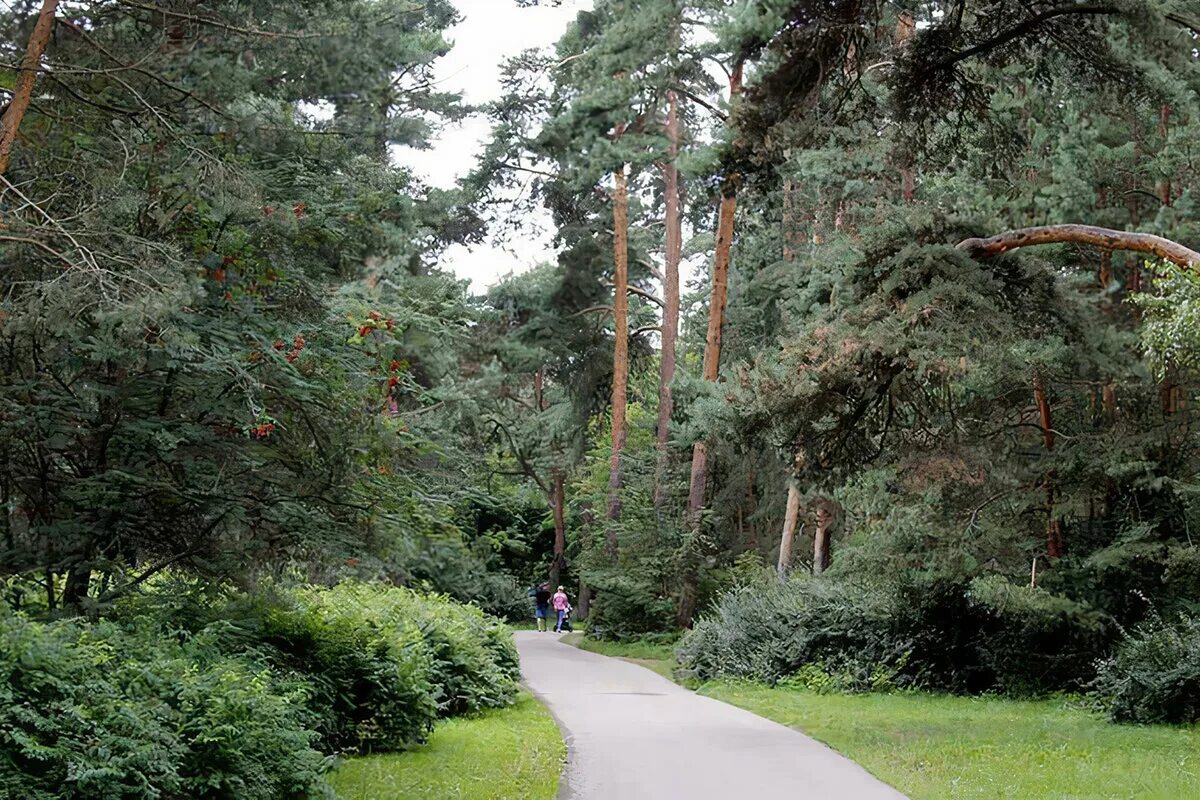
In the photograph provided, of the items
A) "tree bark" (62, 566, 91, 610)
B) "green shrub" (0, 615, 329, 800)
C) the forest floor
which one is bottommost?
the forest floor

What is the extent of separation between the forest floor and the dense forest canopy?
75.5 inches

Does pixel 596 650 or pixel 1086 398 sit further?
pixel 596 650

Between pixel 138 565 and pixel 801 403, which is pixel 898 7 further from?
pixel 138 565

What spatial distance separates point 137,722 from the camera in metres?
6.25

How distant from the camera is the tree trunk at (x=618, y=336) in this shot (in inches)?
1284

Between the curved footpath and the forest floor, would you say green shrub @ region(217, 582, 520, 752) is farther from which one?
the forest floor

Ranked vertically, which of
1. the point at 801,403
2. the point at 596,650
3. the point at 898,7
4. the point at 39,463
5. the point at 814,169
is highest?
the point at 814,169

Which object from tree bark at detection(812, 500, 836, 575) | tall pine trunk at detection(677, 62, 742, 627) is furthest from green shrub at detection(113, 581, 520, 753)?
tree bark at detection(812, 500, 836, 575)

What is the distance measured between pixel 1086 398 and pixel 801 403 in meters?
9.37

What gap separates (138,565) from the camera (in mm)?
9773

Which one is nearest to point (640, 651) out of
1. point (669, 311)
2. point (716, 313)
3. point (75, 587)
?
point (716, 313)

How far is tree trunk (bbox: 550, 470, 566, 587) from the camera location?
48.2 meters

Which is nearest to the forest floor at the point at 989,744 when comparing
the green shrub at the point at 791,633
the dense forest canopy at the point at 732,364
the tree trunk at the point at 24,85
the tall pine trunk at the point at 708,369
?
the green shrub at the point at 791,633

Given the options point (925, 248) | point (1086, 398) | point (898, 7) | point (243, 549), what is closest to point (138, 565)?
point (243, 549)
